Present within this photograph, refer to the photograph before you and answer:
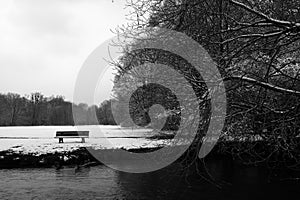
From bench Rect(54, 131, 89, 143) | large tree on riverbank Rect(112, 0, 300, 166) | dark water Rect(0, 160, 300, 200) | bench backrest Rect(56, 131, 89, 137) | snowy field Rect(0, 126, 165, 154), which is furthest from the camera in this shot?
bench backrest Rect(56, 131, 89, 137)

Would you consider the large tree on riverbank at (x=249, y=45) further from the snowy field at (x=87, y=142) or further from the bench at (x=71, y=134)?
the bench at (x=71, y=134)

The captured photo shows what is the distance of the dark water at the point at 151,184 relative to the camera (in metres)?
9.95

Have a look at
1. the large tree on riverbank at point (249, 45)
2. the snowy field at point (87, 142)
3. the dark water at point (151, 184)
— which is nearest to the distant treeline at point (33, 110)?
the snowy field at point (87, 142)

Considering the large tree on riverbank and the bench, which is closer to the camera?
the large tree on riverbank

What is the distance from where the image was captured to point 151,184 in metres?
11.5

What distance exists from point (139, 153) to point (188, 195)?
7.75 metres

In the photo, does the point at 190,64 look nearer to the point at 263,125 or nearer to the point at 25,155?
the point at 263,125

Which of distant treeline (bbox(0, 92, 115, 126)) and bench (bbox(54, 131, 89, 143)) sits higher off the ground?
distant treeline (bbox(0, 92, 115, 126))

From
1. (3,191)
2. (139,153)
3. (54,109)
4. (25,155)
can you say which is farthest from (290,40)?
(54,109)

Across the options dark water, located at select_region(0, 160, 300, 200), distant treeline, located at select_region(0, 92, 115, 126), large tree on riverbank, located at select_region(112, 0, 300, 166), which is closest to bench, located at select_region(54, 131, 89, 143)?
dark water, located at select_region(0, 160, 300, 200)

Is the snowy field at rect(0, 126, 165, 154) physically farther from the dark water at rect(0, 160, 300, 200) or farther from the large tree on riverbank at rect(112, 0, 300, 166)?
the large tree on riverbank at rect(112, 0, 300, 166)

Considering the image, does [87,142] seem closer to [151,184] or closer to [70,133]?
[70,133]

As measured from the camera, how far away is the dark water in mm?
9945

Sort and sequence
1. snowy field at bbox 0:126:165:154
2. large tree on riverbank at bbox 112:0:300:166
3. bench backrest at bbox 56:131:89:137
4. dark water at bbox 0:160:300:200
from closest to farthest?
large tree on riverbank at bbox 112:0:300:166 → dark water at bbox 0:160:300:200 → snowy field at bbox 0:126:165:154 → bench backrest at bbox 56:131:89:137
